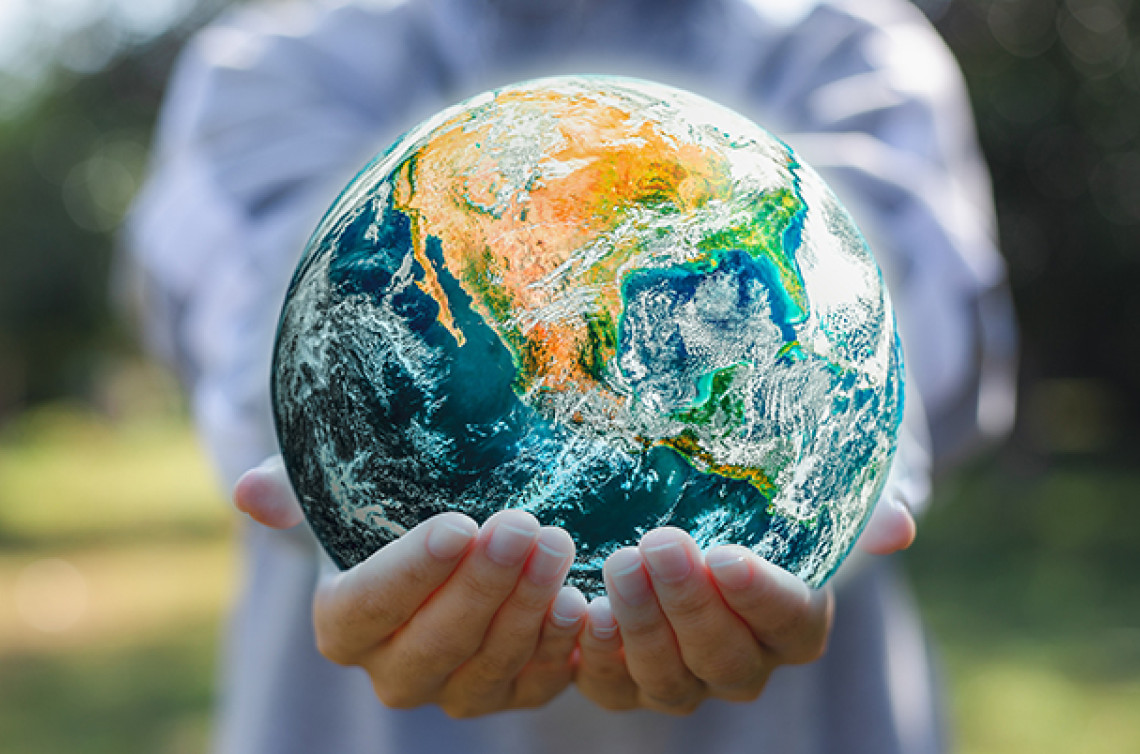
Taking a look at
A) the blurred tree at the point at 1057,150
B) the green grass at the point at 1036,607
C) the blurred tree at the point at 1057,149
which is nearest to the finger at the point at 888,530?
the green grass at the point at 1036,607

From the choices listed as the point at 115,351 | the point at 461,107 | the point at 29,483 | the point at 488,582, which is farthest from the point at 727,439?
the point at 115,351

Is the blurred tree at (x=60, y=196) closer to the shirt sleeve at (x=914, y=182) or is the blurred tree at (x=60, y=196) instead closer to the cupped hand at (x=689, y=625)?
the shirt sleeve at (x=914, y=182)

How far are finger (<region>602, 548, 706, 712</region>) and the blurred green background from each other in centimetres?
515

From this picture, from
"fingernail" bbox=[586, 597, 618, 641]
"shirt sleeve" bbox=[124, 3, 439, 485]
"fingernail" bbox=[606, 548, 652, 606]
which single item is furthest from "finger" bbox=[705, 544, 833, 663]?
"shirt sleeve" bbox=[124, 3, 439, 485]

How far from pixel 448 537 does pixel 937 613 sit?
834 centimetres

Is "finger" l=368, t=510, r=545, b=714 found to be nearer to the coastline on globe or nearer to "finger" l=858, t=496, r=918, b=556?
the coastline on globe

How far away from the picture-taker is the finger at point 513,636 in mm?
1674

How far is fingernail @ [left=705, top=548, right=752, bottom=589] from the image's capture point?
1.69 m

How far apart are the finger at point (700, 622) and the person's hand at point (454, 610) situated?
0.16 m

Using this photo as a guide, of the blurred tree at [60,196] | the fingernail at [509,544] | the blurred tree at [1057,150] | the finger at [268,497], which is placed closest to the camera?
the fingernail at [509,544]

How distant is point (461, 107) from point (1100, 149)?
14015mm

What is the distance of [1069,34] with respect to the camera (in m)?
13.3

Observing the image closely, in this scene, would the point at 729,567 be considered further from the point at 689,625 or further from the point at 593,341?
the point at 593,341

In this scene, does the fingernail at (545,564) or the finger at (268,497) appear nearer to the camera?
the fingernail at (545,564)
